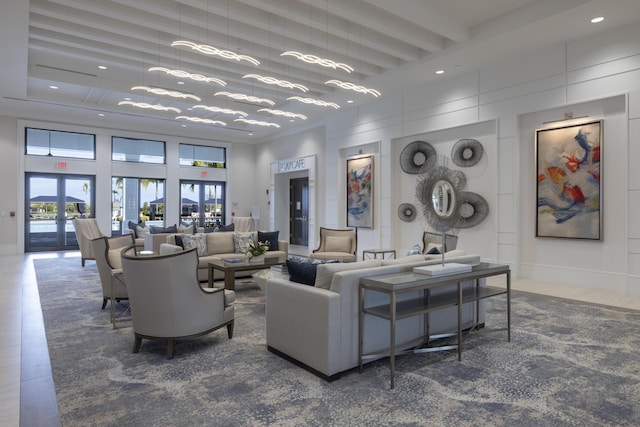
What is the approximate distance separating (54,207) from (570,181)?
42.6 ft

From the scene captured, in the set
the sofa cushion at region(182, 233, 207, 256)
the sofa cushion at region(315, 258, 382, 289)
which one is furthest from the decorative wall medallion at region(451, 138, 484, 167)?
the sofa cushion at region(315, 258, 382, 289)

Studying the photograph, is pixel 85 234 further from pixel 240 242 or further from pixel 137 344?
pixel 137 344

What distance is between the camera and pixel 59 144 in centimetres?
1168

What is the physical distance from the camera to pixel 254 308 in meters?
5.23

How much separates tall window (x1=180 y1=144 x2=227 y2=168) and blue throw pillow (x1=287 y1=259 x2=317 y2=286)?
37.5 feet

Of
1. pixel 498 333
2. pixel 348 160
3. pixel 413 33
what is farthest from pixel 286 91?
pixel 498 333

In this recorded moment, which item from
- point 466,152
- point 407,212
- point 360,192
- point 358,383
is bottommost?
point 358,383

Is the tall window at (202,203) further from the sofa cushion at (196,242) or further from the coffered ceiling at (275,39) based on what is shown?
the sofa cushion at (196,242)

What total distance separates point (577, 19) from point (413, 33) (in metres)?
2.25

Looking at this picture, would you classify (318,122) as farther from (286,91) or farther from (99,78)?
(99,78)

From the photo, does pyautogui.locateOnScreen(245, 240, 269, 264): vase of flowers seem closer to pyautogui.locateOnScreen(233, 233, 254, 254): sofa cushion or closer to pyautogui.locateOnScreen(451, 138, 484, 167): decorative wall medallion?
pyautogui.locateOnScreen(233, 233, 254, 254): sofa cushion

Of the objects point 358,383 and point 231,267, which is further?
point 231,267

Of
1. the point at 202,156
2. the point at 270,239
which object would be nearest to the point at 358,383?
the point at 270,239

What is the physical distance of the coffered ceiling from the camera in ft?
18.0
